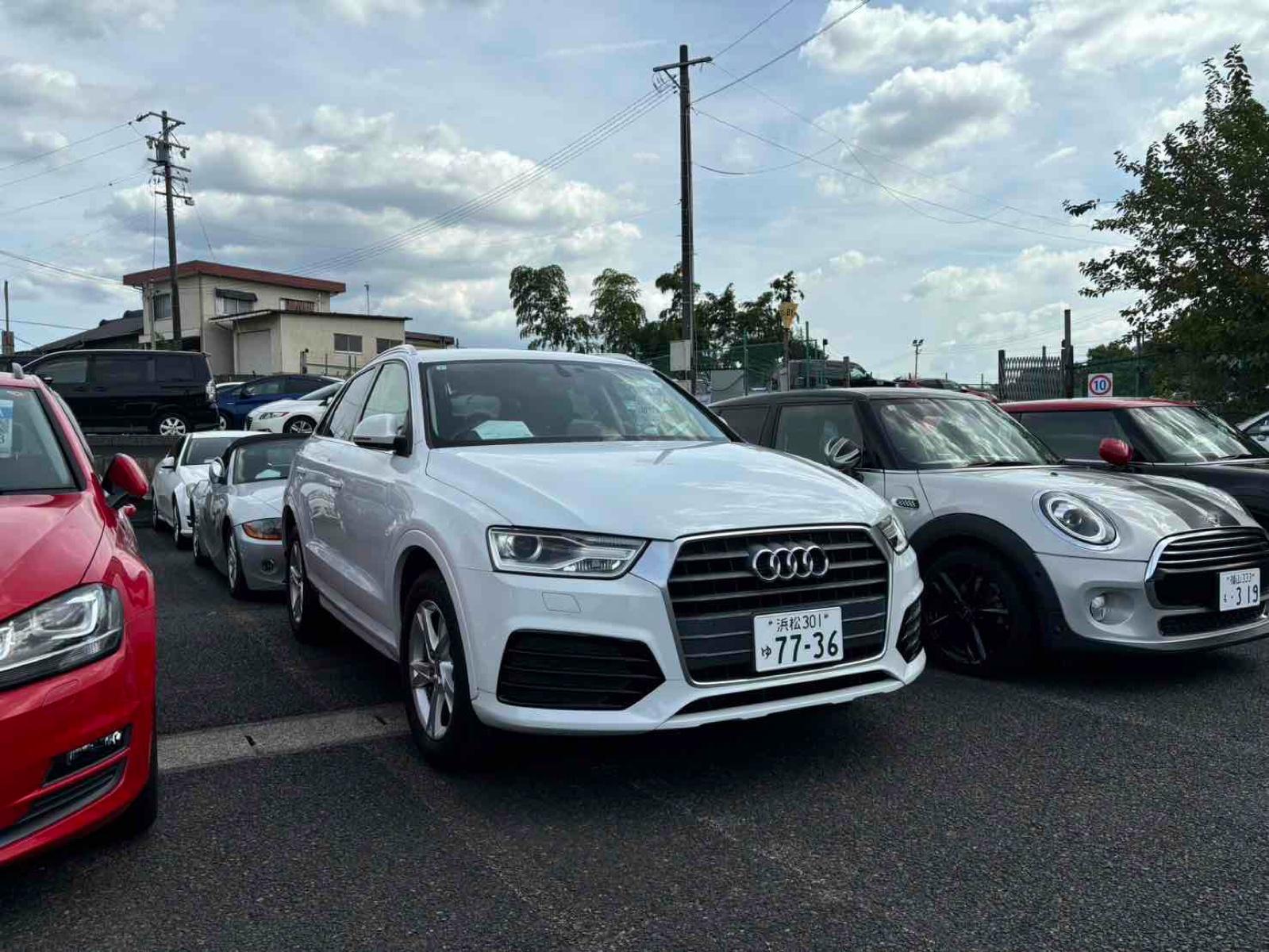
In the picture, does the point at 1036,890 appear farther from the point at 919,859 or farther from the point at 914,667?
the point at 914,667

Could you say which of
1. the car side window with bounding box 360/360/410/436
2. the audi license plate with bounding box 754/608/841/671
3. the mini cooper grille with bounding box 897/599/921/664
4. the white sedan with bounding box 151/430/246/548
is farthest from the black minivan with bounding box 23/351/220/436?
the audi license plate with bounding box 754/608/841/671

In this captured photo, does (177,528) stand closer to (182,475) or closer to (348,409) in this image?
(182,475)

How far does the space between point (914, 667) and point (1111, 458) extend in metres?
3.14

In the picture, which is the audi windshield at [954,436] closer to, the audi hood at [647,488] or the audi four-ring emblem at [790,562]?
the audi hood at [647,488]

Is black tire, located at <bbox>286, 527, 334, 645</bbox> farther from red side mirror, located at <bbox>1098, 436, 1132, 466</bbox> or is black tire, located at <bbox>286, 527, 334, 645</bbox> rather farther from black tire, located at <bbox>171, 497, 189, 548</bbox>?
black tire, located at <bbox>171, 497, 189, 548</bbox>

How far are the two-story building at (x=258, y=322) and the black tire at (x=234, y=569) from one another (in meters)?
36.0

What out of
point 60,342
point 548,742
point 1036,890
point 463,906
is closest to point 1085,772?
point 1036,890

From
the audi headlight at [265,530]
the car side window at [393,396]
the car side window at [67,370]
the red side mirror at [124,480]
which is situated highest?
the car side window at [67,370]

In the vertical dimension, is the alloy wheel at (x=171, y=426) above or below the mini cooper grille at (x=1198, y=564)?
above

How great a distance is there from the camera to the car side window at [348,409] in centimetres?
557

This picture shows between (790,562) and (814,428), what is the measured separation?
2930 mm

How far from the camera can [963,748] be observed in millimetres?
4066

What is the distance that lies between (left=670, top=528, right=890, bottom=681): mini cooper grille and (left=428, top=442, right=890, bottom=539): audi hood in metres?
0.06

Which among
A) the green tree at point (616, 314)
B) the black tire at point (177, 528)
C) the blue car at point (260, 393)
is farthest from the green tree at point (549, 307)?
the black tire at point (177, 528)
